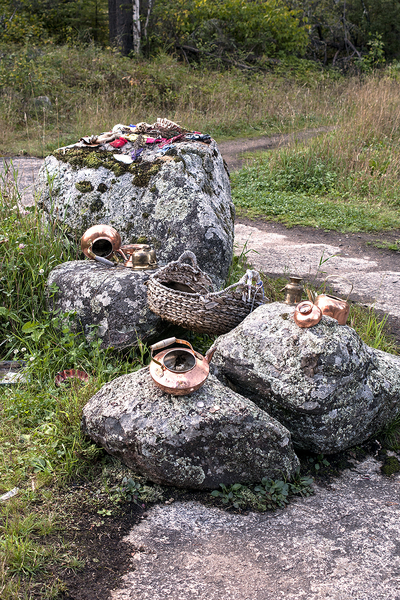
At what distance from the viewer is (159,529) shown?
2.21m

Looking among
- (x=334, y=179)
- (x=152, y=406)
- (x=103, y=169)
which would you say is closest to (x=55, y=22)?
(x=334, y=179)

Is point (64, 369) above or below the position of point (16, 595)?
below

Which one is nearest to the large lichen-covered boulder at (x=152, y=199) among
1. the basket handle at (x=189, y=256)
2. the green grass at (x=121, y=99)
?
the basket handle at (x=189, y=256)

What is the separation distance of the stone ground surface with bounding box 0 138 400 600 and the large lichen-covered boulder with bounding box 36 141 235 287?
1.98m

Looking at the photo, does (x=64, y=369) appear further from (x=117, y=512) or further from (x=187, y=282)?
(x=117, y=512)

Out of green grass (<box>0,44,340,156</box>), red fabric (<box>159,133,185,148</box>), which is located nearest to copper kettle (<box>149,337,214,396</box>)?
red fabric (<box>159,133,185,148</box>)

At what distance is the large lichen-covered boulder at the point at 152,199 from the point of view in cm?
399

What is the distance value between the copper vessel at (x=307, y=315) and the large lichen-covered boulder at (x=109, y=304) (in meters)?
1.02

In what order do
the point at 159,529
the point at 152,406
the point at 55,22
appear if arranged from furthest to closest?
1. the point at 55,22
2. the point at 152,406
3. the point at 159,529

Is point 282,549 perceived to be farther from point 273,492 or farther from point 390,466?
point 390,466

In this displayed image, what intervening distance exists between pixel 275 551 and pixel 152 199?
283cm

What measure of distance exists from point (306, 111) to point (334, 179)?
484 centimetres

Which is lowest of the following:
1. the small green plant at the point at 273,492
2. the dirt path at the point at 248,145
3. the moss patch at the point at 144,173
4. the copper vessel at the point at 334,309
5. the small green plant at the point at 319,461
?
the dirt path at the point at 248,145

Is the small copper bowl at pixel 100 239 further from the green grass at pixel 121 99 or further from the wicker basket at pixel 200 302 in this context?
the green grass at pixel 121 99
